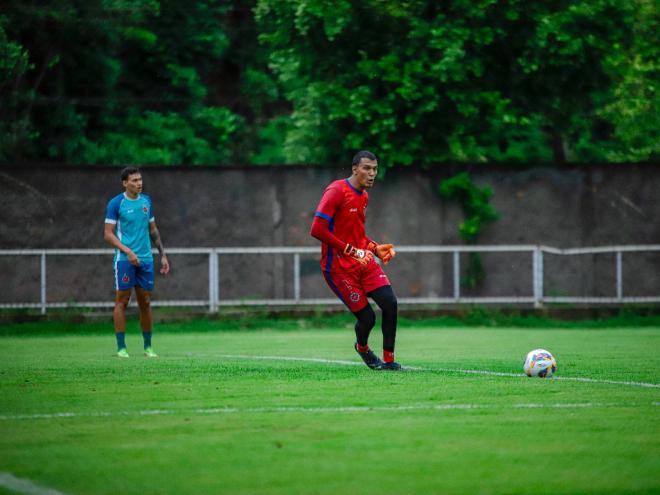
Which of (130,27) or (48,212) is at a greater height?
(130,27)

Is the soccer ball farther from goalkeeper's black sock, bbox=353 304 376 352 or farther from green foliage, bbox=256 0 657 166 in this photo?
green foliage, bbox=256 0 657 166

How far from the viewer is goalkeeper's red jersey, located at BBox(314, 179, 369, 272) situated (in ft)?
37.8

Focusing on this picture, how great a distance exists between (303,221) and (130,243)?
1110cm

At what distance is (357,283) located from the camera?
38.6 ft

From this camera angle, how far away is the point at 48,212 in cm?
2464

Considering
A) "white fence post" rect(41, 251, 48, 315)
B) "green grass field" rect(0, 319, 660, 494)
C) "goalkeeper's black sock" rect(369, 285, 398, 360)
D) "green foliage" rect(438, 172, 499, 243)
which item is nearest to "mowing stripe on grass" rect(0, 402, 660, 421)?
"green grass field" rect(0, 319, 660, 494)

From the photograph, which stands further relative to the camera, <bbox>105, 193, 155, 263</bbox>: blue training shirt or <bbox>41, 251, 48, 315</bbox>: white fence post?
<bbox>41, 251, 48, 315</bbox>: white fence post

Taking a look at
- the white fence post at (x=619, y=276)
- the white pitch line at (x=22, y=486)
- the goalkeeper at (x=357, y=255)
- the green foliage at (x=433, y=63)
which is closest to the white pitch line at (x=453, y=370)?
the goalkeeper at (x=357, y=255)

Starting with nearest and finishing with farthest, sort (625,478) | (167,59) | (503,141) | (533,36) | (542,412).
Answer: (625,478)
(542,412)
(533,36)
(503,141)
(167,59)

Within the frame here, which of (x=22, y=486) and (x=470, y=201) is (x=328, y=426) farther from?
(x=470, y=201)

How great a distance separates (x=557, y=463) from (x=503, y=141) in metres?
29.0

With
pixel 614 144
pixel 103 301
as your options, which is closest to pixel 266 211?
pixel 103 301

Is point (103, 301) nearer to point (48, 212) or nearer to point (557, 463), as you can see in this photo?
point (48, 212)

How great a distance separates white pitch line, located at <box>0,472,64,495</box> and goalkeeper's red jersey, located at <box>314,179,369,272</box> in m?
5.85
